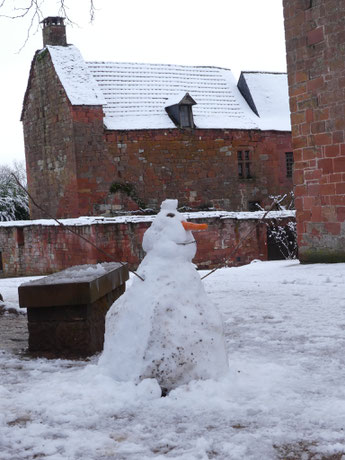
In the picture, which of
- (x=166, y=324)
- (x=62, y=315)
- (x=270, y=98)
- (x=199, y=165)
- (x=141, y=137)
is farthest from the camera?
(x=270, y=98)

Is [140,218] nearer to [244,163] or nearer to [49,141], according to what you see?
[49,141]

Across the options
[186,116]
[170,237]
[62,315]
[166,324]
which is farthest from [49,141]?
[166,324]

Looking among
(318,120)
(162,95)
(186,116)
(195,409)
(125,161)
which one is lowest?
(195,409)

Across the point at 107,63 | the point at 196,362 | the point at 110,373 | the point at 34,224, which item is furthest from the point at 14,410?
the point at 107,63

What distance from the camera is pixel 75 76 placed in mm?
23000

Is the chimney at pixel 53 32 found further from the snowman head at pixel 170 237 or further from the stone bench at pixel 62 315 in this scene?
the snowman head at pixel 170 237

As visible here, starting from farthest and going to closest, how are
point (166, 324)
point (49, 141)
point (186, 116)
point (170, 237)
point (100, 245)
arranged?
1. point (186, 116)
2. point (49, 141)
3. point (100, 245)
4. point (170, 237)
5. point (166, 324)

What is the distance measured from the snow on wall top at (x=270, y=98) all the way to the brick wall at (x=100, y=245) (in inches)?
362

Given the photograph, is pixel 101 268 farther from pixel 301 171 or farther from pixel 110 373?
pixel 301 171

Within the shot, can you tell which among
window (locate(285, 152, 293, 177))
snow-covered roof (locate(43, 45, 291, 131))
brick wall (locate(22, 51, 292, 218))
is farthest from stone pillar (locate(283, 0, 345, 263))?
window (locate(285, 152, 293, 177))

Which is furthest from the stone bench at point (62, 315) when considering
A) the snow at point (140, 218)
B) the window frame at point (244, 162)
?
the window frame at point (244, 162)

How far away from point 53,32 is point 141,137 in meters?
6.14

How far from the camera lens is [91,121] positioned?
2222 centimetres

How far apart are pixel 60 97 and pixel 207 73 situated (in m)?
8.20
